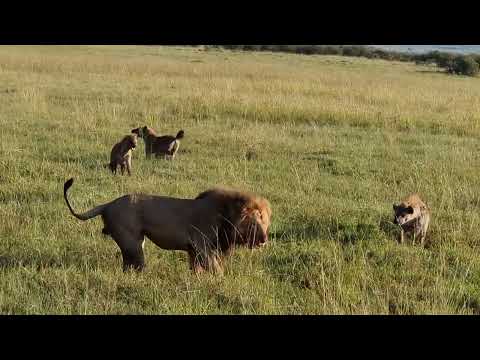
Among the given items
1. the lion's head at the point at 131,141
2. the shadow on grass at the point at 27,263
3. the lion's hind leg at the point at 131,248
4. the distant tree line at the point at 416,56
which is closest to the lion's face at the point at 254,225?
the lion's hind leg at the point at 131,248

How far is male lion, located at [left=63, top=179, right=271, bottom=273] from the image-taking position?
226 inches

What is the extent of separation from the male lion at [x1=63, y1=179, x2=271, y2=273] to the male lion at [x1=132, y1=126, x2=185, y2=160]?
20.0ft

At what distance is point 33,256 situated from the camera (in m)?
6.17

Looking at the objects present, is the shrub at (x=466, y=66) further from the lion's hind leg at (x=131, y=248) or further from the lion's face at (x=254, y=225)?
the lion's hind leg at (x=131, y=248)

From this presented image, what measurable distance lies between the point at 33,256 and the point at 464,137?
41.5 ft

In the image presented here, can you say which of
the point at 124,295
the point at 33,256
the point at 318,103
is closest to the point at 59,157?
the point at 33,256

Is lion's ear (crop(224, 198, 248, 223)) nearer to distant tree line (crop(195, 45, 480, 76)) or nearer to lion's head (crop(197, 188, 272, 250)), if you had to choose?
lion's head (crop(197, 188, 272, 250))

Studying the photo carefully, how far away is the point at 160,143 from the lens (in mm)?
12148

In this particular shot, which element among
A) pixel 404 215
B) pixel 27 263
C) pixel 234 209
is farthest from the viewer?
pixel 404 215

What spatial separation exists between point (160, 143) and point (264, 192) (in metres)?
3.72

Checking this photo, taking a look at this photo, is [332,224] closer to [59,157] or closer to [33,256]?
[33,256]

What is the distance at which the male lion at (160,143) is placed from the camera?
11944mm

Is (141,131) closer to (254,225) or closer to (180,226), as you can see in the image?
(180,226)

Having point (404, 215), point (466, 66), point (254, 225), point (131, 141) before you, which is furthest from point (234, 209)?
point (466, 66)
